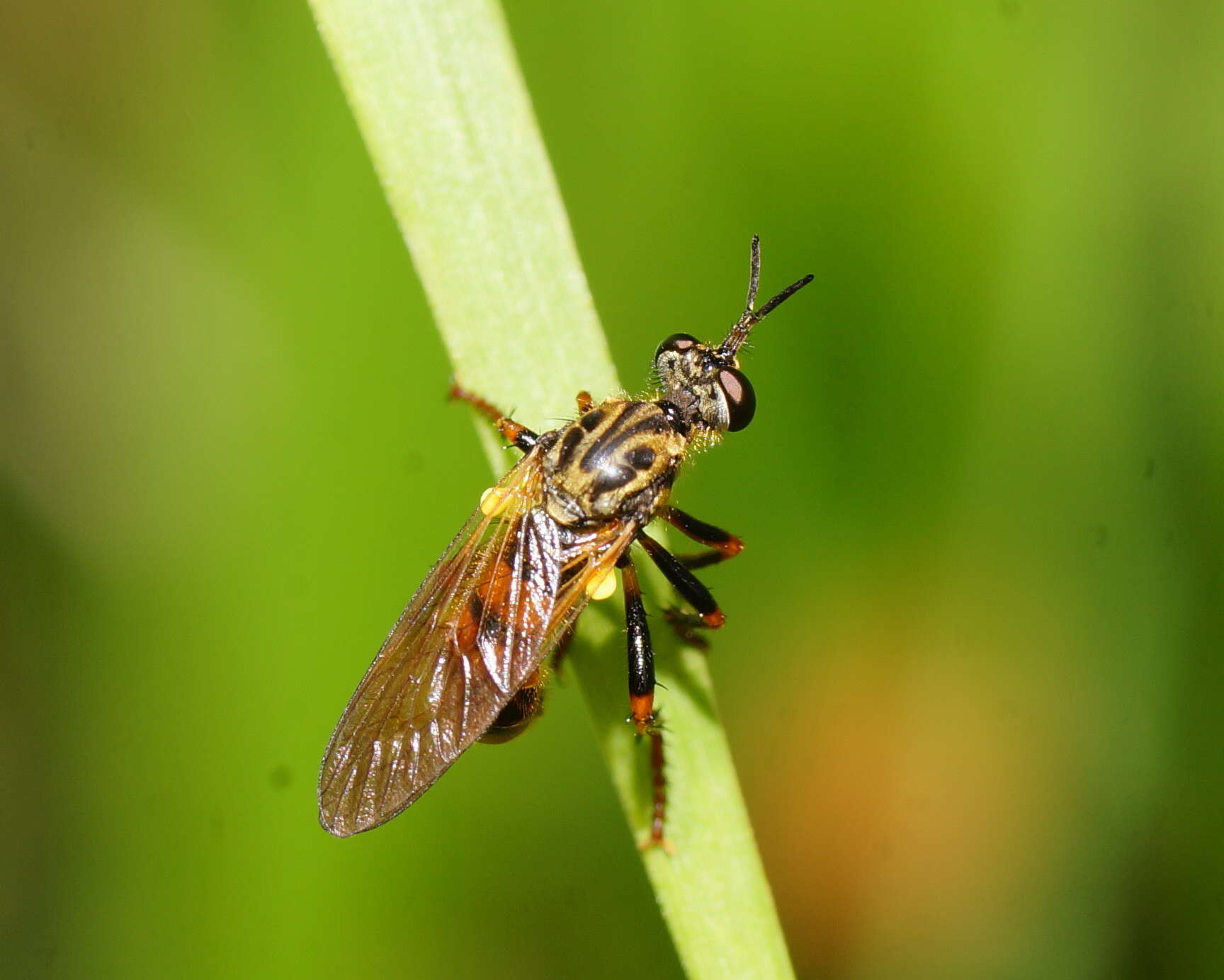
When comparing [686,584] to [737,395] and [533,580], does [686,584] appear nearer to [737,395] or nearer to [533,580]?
[533,580]

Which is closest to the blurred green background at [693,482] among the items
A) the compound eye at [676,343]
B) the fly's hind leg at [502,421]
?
the compound eye at [676,343]

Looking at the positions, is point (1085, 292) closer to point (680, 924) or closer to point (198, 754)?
point (680, 924)

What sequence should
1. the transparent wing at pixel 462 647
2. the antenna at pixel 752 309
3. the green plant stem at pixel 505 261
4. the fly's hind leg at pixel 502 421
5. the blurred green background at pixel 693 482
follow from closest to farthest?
the green plant stem at pixel 505 261, the fly's hind leg at pixel 502 421, the transparent wing at pixel 462 647, the antenna at pixel 752 309, the blurred green background at pixel 693 482

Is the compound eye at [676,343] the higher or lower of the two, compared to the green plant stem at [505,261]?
higher

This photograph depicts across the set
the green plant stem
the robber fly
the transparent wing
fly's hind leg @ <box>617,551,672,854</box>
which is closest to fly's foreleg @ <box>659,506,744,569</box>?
the robber fly

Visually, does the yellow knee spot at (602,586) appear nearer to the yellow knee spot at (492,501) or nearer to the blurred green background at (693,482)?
the yellow knee spot at (492,501)

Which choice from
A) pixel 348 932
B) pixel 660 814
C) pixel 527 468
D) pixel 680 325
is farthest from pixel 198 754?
pixel 680 325

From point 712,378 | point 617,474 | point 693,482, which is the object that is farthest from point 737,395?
point 693,482

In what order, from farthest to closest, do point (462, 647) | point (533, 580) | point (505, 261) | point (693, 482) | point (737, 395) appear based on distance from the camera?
point (693, 482), point (737, 395), point (533, 580), point (462, 647), point (505, 261)
